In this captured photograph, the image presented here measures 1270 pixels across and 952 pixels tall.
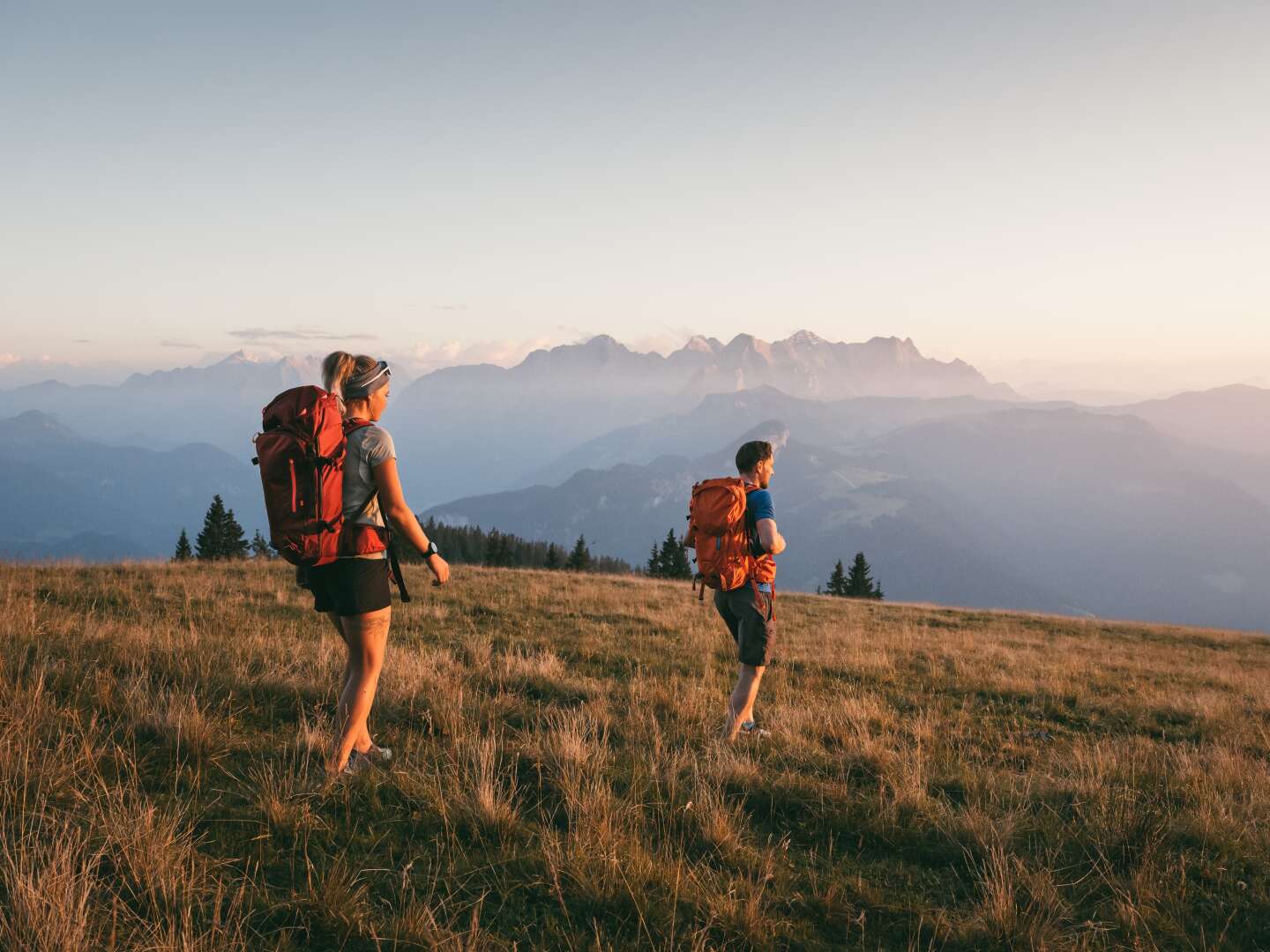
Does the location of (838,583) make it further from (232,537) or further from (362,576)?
(362,576)

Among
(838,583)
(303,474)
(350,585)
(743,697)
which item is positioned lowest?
(838,583)

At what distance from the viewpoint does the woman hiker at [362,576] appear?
4.32 metres

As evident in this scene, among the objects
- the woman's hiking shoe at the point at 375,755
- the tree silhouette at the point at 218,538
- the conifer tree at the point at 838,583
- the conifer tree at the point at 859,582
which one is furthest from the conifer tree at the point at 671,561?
the woman's hiking shoe at the point at 375,755

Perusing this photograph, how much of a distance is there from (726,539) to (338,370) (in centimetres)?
360

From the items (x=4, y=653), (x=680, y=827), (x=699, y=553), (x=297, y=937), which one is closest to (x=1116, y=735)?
(x=699, y=553)

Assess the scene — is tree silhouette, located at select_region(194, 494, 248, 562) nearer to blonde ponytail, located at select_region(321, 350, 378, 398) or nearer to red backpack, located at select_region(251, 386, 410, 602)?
blonde ponytail, located at select_region(321, 350, 378, 398)

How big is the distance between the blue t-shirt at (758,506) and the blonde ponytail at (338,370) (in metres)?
3.53

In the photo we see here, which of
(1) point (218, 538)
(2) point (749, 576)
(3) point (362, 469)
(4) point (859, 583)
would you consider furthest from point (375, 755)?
(1) point (218, 538)

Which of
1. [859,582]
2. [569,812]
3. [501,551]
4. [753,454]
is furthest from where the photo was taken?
[501,551]

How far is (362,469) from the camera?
440 cm

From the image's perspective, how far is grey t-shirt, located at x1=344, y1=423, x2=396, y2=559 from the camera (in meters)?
4.36

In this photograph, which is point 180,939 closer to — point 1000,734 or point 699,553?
point 699,553

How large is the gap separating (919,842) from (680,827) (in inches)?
64.1

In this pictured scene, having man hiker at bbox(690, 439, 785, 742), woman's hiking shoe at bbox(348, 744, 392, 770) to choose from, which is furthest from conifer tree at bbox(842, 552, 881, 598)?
woman's hiking shoe at bbox(348, 744, 392, 770)
